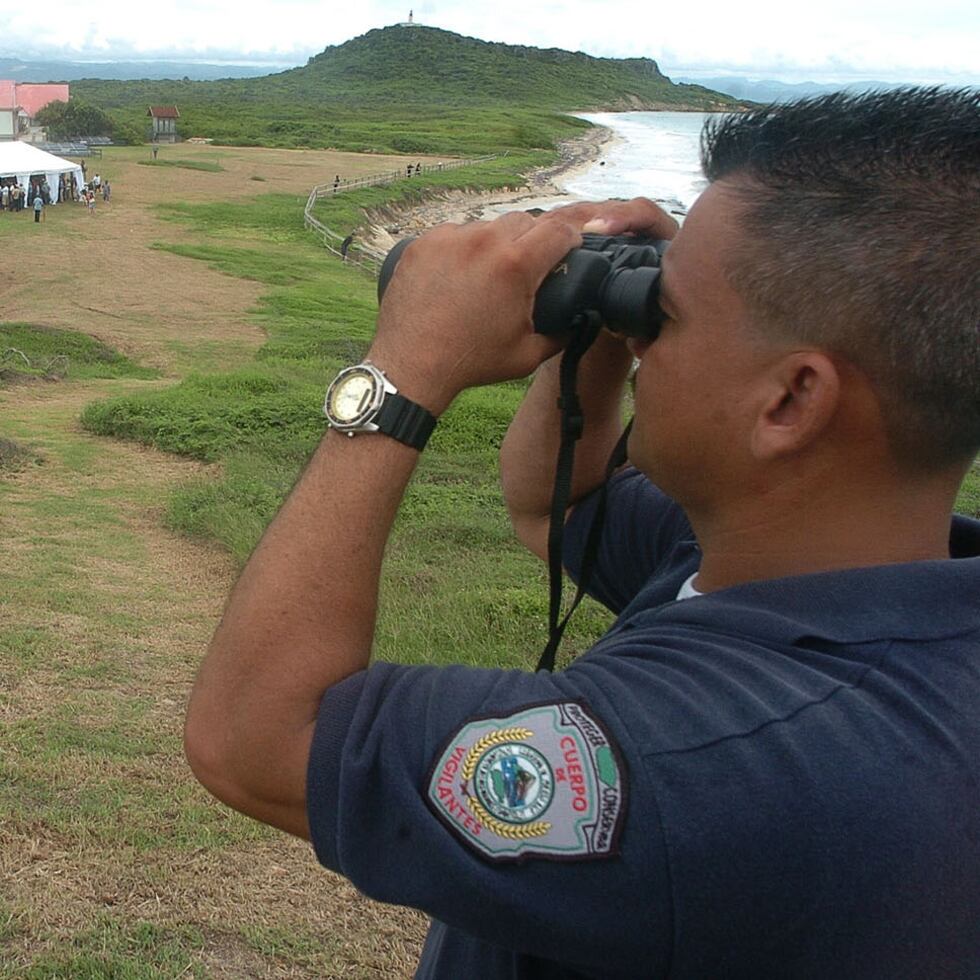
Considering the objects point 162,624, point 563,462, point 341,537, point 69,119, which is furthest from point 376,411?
point 69,119

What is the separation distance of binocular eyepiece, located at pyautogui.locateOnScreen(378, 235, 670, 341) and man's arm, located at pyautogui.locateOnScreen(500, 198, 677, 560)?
1.22 ft

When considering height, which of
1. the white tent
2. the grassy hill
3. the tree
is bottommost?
the white tent

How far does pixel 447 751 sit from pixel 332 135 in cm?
A: 6342

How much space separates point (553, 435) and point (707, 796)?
935 mm

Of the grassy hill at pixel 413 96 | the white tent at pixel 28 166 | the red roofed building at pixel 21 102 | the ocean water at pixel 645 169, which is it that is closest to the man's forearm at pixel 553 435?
the ocean water at pixel 645 169

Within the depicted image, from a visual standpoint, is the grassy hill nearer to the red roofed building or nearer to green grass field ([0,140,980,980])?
the red roofed building

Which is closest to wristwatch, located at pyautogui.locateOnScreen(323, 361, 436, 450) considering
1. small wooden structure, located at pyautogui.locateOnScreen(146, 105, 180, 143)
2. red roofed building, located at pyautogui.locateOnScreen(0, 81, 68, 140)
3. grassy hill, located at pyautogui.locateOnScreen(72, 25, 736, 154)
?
red roofed building, located at pyautogui.locateOnScreen(0, 81, 68, 140)

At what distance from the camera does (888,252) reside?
3.94ft

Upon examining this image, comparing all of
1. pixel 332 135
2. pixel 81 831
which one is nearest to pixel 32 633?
pixel 81 831

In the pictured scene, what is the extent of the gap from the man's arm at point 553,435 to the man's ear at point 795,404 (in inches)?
20.7

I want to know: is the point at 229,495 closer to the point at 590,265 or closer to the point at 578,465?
the point at 578,465

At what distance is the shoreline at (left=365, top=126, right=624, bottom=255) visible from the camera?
35688 millimetres

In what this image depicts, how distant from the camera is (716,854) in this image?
1024 millimetres

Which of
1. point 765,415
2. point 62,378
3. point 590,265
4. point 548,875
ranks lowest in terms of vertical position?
point 62,378
